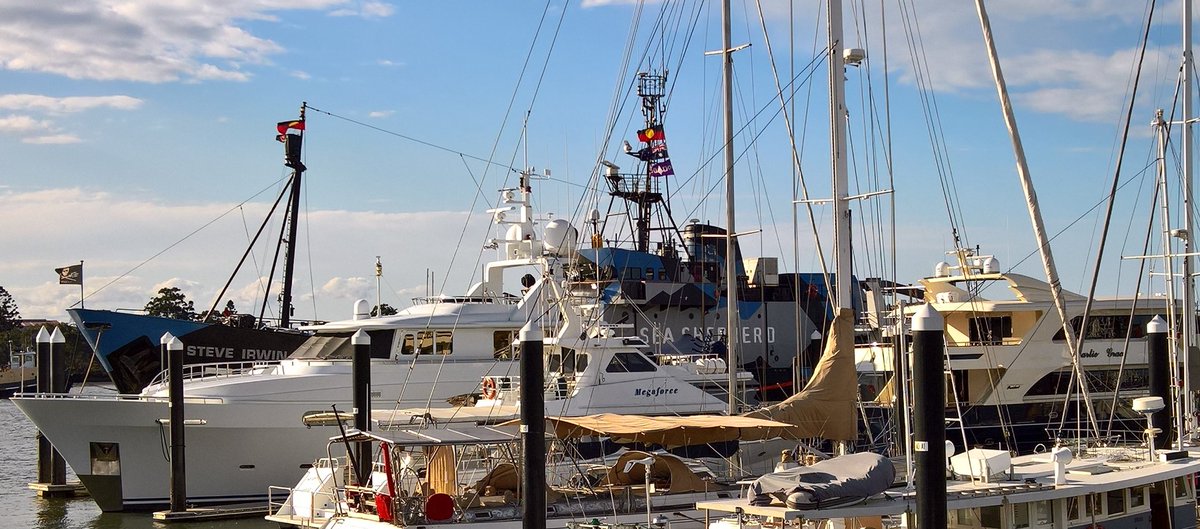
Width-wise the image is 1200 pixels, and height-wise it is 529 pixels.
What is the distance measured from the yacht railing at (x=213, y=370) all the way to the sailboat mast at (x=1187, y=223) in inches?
811

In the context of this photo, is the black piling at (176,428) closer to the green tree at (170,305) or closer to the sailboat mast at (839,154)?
the sailboat mast at (839,154)

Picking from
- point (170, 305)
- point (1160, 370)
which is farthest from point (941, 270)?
point (170, 305)

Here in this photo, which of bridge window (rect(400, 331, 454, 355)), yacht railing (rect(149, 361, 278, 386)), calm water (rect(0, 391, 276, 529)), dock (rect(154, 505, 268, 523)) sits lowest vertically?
calm water (rect(0, 391, 276, 529))

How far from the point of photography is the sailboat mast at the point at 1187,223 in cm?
2509

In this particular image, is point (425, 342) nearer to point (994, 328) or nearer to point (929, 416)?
point (994, 328)

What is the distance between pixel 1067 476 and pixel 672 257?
2394 cm

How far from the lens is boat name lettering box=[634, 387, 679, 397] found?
2775 cm

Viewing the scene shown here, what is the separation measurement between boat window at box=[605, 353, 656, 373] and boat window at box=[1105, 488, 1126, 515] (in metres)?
12.0

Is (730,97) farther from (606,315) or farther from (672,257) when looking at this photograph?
(672,257)

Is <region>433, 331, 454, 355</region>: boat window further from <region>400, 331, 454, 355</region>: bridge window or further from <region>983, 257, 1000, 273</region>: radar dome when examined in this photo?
<region>983, 257, 1000, 273</region>: radar dome

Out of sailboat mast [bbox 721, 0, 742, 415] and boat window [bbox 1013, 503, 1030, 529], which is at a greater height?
sailboat mast [bbox 721, 0, 742, 415]

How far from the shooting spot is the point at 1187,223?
2900cm

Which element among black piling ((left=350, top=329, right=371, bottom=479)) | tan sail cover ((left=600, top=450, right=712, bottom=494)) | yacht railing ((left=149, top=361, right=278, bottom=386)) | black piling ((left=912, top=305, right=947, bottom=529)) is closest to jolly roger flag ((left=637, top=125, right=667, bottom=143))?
yacht railing ((left=149, top=361, right=278, bottom=386))

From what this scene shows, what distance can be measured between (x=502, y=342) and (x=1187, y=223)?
647 inches
